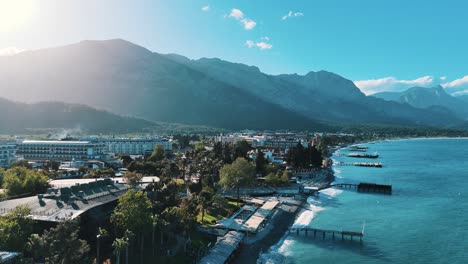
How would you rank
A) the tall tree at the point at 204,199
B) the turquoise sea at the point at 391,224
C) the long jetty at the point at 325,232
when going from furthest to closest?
the long jetty at the point at 325,232 → the tall tree at the point at 204,199 → the turquoise sea at the point at 391,224

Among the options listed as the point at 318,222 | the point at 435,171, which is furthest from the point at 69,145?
the point at 435,171

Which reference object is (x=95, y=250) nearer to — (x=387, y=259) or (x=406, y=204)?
(x=387, y=259)

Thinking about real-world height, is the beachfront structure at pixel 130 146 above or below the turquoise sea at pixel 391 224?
above

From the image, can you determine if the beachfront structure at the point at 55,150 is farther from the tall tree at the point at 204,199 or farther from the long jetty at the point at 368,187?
the long jetty at the point at 368,187

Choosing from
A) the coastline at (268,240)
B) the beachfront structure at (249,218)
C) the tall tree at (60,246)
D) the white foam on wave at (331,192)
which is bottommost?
the coastline at (268,240)

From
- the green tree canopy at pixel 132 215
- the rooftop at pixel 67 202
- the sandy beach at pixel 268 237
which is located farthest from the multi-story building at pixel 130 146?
the green tree canopy at pixel 132 215

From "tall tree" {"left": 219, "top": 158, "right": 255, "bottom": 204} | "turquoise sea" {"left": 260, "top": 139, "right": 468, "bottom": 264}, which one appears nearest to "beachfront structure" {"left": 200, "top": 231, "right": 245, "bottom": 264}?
"turquoise sea" {"left": 260, "top": 139, "right": 468, "bottom": 264}

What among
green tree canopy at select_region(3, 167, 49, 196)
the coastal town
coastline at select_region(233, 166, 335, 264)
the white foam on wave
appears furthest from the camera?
the white foam on wave

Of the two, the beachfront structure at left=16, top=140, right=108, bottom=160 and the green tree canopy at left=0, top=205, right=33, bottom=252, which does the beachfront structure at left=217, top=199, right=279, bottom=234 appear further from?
the beachfront structure at left=16, top=140, right=108, bottom=160
